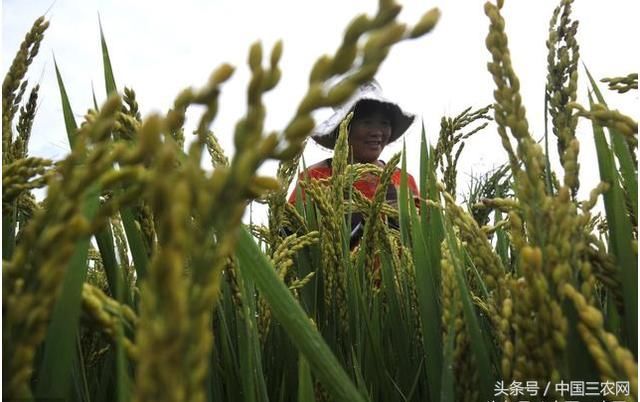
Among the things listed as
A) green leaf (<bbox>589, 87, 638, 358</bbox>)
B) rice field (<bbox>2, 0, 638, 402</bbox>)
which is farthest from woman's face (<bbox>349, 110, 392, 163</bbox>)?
green leaf (<bbox>589, 87, 638, 358</bbox>)

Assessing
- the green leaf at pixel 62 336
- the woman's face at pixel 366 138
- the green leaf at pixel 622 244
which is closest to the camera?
the green leaf at pixel 62 336

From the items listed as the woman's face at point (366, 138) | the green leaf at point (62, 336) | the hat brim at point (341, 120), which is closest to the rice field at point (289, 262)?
the green leaf at point (62, 336)

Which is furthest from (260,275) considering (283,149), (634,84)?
(634,84)

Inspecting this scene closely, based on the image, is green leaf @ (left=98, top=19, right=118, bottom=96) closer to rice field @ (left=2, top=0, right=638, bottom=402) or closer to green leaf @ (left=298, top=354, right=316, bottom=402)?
rice field @ (left=2, top=0, right=638, bottom=402)

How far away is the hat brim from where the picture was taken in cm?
451

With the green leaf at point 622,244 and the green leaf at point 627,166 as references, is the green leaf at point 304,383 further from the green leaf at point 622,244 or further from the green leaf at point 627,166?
the green leaf at point 627,166

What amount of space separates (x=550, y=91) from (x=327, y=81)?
56 cm

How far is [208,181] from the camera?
0.34 m

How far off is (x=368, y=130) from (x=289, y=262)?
4283 mm

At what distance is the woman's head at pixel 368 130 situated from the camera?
205 inches

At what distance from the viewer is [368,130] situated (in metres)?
5.25

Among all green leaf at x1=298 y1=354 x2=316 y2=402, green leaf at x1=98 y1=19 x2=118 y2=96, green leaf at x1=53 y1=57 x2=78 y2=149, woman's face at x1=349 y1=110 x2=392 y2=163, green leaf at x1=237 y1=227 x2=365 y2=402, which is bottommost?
green leaf at x1=298 y1=354 x2=316 y2=402

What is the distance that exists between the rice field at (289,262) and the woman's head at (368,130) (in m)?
3.83

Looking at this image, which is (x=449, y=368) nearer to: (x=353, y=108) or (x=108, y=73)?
(x=108, y=73)
